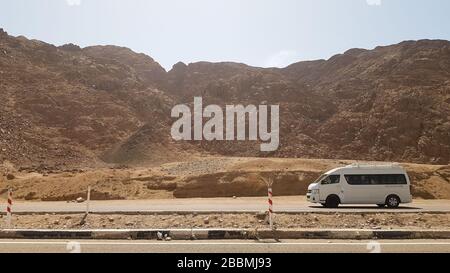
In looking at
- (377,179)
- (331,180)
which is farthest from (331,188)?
(377,179)

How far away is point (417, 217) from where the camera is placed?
1543 centimetres

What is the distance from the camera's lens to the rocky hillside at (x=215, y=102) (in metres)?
55.8

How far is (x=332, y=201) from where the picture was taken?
2097 centimetres

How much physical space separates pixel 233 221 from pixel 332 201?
26.6ft

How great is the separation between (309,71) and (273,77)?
106ft

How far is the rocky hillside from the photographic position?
55781 mm

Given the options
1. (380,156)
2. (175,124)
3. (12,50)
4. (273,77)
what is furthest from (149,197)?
(12,50)

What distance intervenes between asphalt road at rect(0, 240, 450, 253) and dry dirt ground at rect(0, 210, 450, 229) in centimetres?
325

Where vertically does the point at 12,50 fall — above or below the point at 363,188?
above

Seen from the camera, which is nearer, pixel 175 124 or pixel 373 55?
pixel 175 124

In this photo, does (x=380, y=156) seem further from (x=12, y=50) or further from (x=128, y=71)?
(x=12, y=50)

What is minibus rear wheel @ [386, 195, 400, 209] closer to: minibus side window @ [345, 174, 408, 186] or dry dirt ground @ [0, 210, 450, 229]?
minibus side window @ [345, 174, 408, 186]
